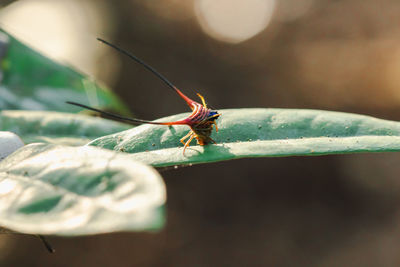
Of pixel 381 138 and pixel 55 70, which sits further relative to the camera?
pixel 55 70

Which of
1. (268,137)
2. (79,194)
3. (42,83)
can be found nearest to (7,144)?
(79,194)

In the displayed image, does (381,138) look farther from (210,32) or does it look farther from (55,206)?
(210,32)

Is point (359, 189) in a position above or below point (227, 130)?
above

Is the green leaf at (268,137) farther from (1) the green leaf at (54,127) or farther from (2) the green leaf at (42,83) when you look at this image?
(2) the green leaf at (42,83)

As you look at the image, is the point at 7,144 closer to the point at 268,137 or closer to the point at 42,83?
the point at 268,137

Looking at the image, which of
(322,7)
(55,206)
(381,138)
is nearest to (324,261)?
(322,7)

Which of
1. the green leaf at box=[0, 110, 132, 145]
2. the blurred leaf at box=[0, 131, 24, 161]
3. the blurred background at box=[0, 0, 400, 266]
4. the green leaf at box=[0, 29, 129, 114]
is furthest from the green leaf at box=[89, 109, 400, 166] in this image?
the blurred background at box=[0, 0, 400, 266]

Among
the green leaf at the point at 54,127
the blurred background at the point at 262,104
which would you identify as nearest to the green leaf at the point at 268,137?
the green leaf at the point at 54,127
